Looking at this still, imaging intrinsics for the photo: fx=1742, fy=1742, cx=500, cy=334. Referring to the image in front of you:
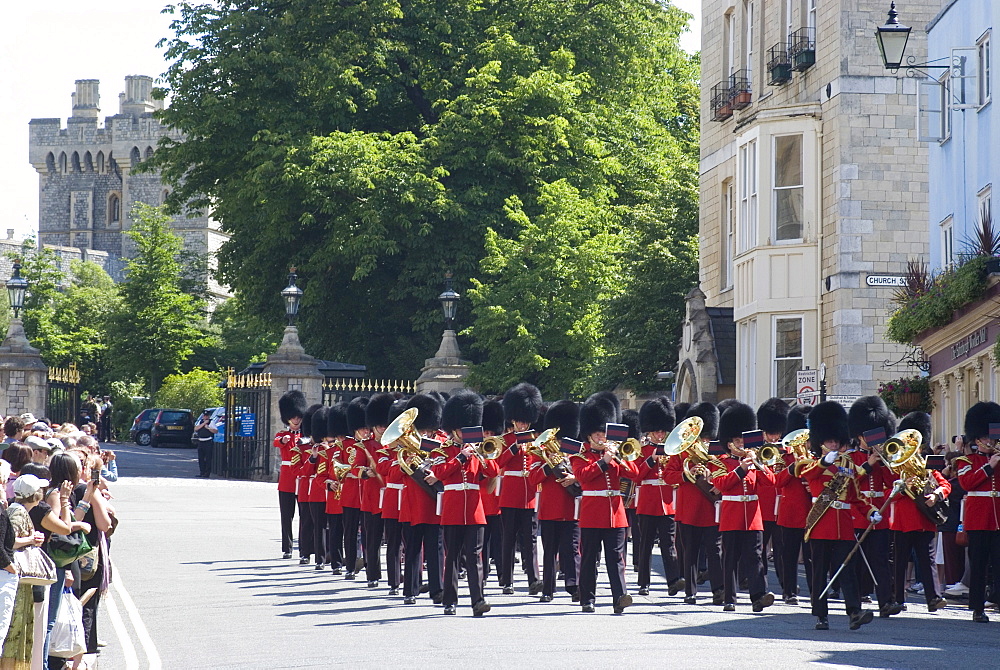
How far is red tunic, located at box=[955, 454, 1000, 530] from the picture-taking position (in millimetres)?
13758

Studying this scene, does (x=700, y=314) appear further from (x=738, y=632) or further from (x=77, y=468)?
(x=77, y=468)

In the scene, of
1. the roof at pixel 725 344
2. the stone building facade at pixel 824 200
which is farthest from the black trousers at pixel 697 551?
the roof at pixel 725 344

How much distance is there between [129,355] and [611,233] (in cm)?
2706

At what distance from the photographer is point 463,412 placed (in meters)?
15.3

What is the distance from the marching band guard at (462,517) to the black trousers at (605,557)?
839mm

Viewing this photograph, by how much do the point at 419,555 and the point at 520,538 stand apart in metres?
1.51

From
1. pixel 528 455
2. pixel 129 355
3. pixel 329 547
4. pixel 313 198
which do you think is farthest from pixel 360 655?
pixel 129 355

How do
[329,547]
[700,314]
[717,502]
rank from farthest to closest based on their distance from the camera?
[700,314], [329,547], [717,502]

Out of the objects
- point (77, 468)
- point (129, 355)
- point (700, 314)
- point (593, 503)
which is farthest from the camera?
point (129, 355)

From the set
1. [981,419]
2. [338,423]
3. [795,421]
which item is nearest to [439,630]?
[981,419]

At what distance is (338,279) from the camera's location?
3972 centimetres

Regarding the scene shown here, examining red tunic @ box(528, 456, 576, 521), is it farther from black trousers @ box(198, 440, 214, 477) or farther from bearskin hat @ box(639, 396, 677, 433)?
black trousers @ box(198, 440, 214, 477)

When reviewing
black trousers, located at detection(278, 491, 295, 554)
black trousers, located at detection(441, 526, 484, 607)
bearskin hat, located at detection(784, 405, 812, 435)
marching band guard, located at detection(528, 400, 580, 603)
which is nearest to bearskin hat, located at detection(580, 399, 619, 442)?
marching band guard, located at detection(528, 400, 580, 603)

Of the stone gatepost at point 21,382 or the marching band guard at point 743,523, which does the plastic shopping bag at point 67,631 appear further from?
the stone gatepost at point 21,382
